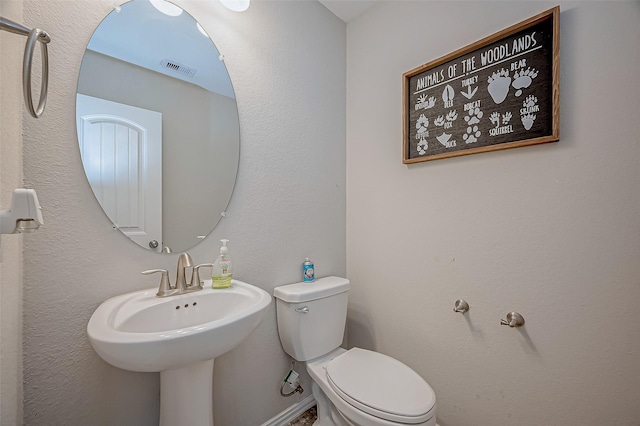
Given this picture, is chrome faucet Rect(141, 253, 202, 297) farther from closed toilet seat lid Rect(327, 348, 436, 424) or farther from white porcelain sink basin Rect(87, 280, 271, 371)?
closed toilet seat lid Rect(327, 348, 436, 424)

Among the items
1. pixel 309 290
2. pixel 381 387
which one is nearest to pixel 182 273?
pixel 309 290

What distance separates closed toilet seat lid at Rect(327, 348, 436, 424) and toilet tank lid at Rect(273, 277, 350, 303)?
0.31 meters

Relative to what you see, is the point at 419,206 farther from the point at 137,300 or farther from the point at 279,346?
the point at 137,300

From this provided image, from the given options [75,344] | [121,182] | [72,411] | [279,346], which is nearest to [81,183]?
[121,182]

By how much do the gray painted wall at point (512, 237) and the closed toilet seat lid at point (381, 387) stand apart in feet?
1.03

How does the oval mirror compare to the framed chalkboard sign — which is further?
the framed chalkboard sign

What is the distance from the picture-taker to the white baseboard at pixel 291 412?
1.35 meters

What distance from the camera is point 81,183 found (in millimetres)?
865

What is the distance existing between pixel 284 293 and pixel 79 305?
0.74m

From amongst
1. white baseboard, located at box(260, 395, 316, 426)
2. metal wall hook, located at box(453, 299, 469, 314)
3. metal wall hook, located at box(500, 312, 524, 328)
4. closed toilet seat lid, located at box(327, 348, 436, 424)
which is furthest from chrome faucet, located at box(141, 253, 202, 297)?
metal wall hook, located at box(500, 312, 524, 328)

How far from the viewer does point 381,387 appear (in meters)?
1.06

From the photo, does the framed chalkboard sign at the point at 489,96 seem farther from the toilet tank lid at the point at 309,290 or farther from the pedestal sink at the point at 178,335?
the pedestal sink at the point at 178,335

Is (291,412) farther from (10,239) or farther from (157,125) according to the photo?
(157,125)

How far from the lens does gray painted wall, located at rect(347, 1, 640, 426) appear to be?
912mm
